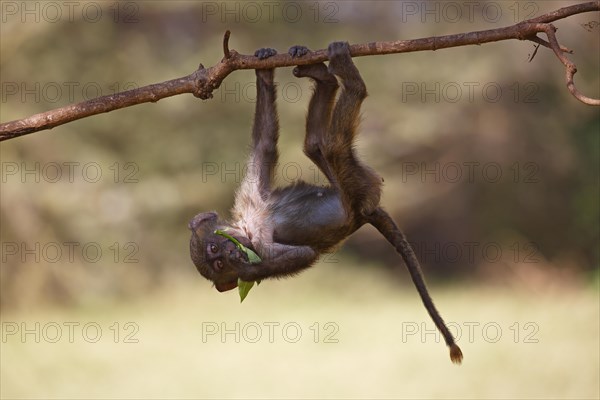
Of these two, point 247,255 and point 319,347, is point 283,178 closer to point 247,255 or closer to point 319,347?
point 319,347

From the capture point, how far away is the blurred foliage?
14.1m

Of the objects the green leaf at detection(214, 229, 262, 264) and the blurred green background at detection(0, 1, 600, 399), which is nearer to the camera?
the green leaf at detection(214, 229, 262, 264)

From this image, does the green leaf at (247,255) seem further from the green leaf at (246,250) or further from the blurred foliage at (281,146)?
the blurred foliage at (281,146)

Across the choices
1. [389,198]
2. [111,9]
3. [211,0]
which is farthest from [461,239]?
[111,9]

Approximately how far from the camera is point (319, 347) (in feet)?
40.4

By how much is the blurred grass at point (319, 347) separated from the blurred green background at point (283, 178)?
7 centimetres

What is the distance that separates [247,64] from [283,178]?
7914 millimetres

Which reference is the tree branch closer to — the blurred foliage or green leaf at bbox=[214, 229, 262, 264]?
green leaf at bbox=[214, 229, 262, 264]

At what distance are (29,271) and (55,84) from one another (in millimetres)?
3019

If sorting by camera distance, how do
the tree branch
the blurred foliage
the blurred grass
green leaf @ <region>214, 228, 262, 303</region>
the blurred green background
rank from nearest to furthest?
the tree branch < green leaf @ <region>214, 228, 262, 303</region> < the blurred grass < the blurred green background < the blurred foliage

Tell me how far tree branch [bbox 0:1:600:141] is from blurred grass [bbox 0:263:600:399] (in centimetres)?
557

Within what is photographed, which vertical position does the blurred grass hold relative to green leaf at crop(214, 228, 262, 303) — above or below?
below

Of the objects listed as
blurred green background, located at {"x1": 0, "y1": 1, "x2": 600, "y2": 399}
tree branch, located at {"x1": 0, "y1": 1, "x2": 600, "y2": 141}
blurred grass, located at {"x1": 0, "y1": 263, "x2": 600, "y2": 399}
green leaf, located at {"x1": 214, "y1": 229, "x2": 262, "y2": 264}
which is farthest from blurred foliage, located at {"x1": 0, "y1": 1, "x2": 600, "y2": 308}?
tree branch, located at {"x1": 0, "y1": 1, "x2": 600, "y2": 141}

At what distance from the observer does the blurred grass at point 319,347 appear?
1027 centimetres
